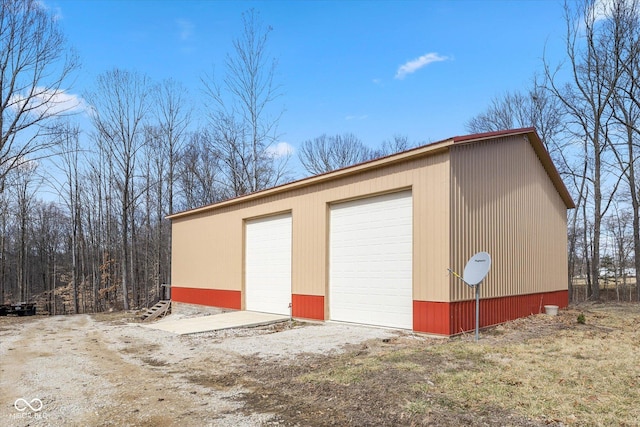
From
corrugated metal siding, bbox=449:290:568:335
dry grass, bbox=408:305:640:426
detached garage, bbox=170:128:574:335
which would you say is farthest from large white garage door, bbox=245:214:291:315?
dry grass, bbox=408:305:640:426

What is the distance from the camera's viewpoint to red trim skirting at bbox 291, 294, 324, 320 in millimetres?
10828

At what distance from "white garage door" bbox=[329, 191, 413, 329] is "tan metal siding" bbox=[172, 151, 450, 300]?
0.90 feet

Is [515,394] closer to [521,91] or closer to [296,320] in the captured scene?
[296,320]

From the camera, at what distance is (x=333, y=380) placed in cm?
543

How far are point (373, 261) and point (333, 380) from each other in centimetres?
458

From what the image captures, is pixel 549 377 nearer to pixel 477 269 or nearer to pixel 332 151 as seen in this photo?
pixel 477 269

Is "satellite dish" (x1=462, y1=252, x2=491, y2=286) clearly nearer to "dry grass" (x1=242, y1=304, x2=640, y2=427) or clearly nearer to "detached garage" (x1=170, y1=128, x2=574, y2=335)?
"detached garage" (x1=170, y1=128, x2=574, y2=335)

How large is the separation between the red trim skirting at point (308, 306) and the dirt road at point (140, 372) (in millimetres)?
658

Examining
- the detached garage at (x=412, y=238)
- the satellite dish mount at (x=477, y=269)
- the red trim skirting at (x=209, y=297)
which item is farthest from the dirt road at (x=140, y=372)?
the red trim skirting at (x=209, y=297)

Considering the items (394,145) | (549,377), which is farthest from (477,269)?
(394,145)

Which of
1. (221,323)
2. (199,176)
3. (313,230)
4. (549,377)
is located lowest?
(221,323)

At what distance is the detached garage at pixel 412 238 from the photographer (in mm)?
8453

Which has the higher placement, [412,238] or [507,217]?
[507,217]

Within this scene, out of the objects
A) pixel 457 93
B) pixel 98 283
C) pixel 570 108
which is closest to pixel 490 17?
pixel 457 93
